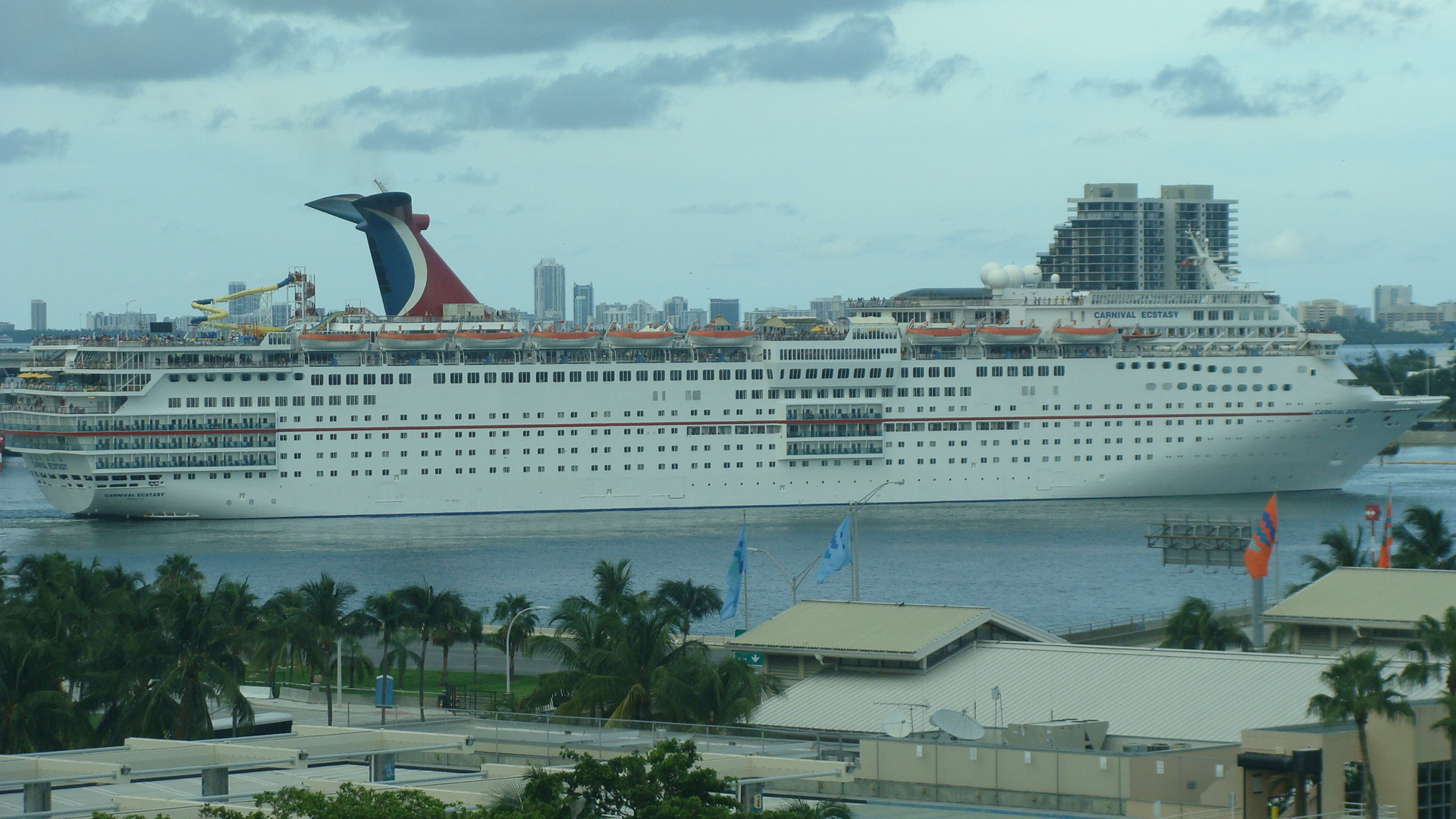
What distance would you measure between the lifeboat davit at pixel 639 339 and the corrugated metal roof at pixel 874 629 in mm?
36015

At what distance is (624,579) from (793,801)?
44.7 feet

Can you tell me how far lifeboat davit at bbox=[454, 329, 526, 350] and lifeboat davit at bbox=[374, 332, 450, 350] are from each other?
594mm

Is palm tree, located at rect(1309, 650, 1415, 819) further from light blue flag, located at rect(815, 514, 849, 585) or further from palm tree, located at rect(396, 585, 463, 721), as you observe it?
palm tree, located at rect(396, 585, 463, 721)

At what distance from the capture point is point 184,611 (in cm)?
2234

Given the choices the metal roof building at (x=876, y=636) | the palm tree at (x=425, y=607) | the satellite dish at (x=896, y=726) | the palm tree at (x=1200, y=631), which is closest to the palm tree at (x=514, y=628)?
the palm tree at (x=425, y=607)

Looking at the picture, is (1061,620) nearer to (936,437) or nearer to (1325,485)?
(936,437)

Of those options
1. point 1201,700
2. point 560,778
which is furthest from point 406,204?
point 560,778

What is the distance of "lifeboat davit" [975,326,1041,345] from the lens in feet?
202

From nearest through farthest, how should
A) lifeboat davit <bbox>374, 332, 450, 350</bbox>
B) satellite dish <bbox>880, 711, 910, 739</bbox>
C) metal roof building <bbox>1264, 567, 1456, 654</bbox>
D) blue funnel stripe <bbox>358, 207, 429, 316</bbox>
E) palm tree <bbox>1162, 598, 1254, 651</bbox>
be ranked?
satellite dish <bbox>880, 711, 910, 739</bbox> < metal roof building <bbox>1264, 567, 1456, 654</bbox> < palm tree <bbox>1162, 598, 1254, 651</bbox> < lifeboat davit <bbox>374, 332, 450, 350</bbox> < blue funnel stripe <bbox>358, 207, 429, 316</bbox>

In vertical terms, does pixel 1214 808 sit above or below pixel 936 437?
below

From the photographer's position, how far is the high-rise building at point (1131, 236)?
96.5 metres

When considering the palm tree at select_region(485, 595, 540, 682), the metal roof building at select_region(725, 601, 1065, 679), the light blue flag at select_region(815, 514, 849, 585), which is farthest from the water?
the metal roof building at select_region(725, 601, 1065, 679)

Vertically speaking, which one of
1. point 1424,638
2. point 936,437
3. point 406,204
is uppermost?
point 406,204

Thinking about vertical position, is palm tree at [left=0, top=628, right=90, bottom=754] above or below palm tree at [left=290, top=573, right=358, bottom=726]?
below
